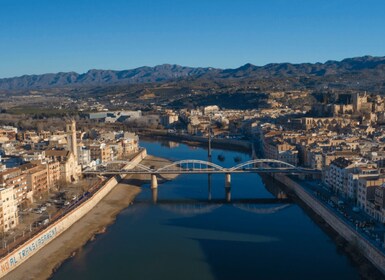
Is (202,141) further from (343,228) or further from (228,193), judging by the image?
(343,228)

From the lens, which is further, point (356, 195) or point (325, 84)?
point (325, 84)

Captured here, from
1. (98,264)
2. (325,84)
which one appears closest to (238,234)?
(98,264)

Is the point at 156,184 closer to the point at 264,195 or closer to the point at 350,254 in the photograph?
the point at 264,195

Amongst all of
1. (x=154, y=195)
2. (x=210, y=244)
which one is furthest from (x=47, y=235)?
(x=154, y=195)

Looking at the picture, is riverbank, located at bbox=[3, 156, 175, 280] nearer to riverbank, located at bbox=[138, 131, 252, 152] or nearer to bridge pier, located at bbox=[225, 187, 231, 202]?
bridge pier, located at bbox=[225, 187, 231, 202]

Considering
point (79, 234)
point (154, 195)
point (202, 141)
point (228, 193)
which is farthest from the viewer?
point (202, 141)
